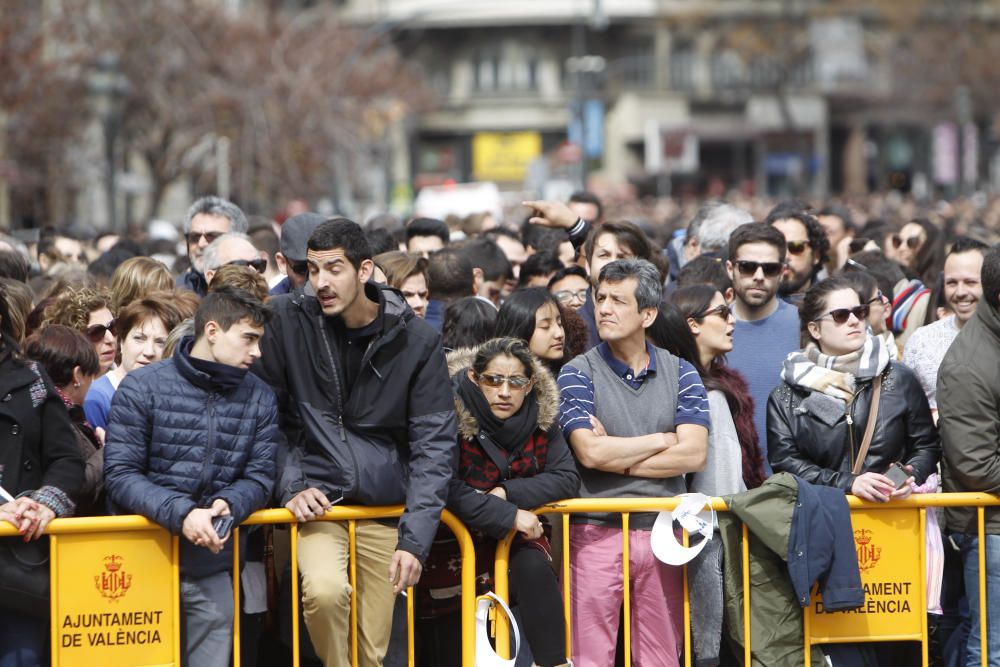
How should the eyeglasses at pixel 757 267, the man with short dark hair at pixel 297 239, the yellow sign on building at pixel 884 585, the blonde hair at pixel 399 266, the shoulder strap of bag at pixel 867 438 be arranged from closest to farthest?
the yellow sign on building at pixel 884 585
the shoulder strap of bag at pixel 867 438
the man with short dark hair at pixel 297 239
the eyeglasses at pixel 757 267
the blonde hair at pixel 399 266

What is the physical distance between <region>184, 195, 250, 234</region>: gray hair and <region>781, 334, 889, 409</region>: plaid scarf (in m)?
4.17

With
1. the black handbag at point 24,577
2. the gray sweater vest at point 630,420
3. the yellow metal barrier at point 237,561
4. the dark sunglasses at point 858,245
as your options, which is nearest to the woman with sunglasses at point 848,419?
the gray sweater vest at point 630,420

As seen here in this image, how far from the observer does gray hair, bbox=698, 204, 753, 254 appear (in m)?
9.70

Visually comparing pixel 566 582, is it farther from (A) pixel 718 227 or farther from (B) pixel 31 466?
(A) pixel 718 227

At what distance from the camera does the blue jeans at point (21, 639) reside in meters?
5.46

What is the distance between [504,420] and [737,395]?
119 centimetres

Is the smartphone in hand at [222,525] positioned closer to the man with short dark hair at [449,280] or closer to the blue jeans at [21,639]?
the blue jeans at [21,639]

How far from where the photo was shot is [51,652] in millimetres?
5426

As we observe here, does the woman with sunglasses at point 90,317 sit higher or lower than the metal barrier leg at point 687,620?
higher

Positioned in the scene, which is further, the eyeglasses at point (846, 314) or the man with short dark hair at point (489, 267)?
the man with short dark hair at point (489, 267)

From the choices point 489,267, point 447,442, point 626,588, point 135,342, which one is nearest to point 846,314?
point 626,588

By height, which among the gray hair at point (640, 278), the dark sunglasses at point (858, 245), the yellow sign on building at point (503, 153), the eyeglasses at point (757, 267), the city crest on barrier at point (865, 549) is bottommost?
the city crest on barrier at point (865, 549)

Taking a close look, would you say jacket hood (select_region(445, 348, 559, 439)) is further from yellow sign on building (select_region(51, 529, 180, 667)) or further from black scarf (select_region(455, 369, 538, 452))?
yellow sign on building (select_region(51, 529, 180, 667))

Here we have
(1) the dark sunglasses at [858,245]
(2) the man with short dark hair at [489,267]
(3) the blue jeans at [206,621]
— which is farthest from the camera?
(1) the dark sunglasses at [858,245]
